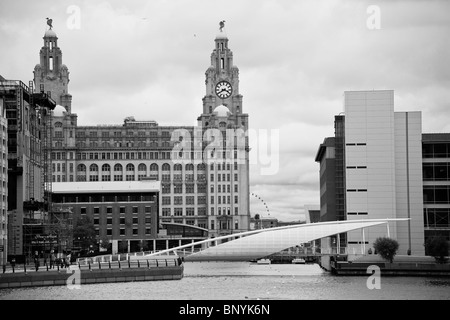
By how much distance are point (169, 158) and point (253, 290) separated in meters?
96.0

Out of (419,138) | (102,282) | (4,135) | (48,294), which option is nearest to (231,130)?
(419,138)

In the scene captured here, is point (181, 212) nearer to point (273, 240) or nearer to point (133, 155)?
point (133, 155)

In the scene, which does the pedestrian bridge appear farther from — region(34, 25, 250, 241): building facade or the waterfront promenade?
region(34, 25, 250, 241): building facade

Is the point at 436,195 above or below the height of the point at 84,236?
above

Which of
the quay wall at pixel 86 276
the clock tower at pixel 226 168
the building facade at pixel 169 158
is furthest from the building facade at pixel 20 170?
the clock tower at pixel 226 168

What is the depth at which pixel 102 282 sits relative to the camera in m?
63.6

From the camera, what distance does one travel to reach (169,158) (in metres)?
154

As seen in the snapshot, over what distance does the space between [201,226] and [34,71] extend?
34.3m

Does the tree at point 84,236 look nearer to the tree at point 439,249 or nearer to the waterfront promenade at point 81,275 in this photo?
the waterfront promenade at point 81,275

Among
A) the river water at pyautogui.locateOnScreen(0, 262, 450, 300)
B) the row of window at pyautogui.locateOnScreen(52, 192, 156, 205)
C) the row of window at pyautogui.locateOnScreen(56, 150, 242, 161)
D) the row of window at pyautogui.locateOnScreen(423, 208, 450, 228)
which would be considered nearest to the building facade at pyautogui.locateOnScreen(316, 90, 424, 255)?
the row of window at pyautogui.locateOnScreen(423, 208, 450, 228)

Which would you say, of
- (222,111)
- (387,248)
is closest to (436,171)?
(387,248)

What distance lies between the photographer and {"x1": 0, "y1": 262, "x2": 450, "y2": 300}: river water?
2039 inches

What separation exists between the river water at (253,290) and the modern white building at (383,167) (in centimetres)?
2406
